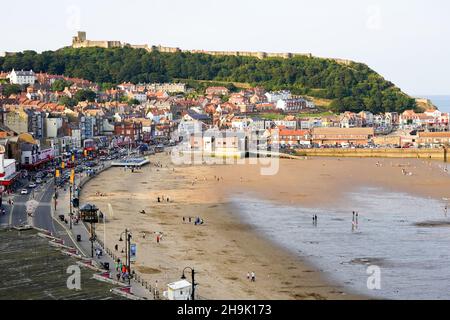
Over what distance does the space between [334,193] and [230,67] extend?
292 feet

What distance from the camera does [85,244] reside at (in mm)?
26047

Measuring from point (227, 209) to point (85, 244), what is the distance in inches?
447

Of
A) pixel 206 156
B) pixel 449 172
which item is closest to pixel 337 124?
pixel 206 156

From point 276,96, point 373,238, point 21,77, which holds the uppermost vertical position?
point 21,77

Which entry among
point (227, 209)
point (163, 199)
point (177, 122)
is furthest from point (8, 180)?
point (177, 122)

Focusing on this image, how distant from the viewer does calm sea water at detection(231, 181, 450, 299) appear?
22328 mm

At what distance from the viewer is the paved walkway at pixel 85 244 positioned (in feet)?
66.2

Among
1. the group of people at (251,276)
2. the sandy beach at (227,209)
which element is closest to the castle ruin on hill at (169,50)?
the sandy beach at (227,209)

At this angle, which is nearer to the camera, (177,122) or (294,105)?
(177,122)

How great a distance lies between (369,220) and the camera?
32719 millimetres

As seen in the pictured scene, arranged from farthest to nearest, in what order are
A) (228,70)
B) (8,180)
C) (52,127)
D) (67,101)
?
(228,70), (67,101), (52,127), (8,180)

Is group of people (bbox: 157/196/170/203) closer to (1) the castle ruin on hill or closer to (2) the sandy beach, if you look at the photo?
(2) the sandy beach

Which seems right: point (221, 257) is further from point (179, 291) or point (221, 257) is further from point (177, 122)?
point (177, 122)

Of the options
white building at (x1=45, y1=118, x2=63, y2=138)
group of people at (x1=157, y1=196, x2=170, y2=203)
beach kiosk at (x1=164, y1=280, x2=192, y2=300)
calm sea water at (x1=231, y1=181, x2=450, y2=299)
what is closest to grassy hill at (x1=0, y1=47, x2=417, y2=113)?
white building at (x1=45, y1=118, x2=63, y2=138)
